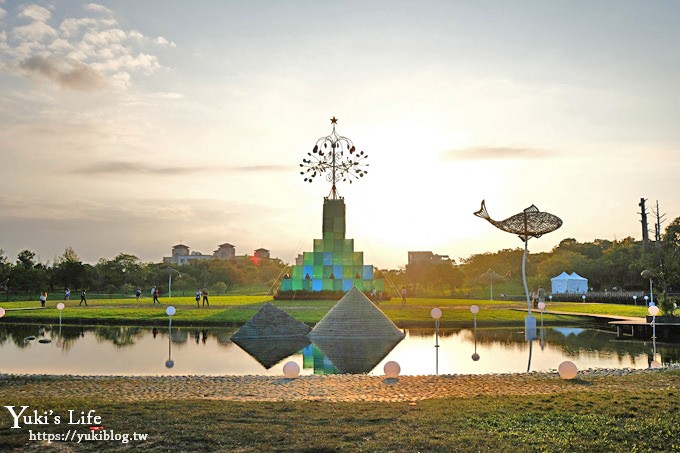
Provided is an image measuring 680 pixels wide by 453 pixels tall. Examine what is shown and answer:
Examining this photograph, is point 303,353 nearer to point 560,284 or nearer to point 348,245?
point 348,245

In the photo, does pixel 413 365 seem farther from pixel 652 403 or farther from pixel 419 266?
pixel 419 266

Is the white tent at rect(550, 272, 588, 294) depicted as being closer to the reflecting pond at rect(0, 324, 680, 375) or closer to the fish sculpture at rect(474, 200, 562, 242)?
the fish sculpture at rect(474, 200, 562, 242)

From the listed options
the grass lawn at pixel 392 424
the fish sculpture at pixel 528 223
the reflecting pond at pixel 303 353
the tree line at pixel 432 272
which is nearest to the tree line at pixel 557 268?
the tree line at pixel 432 272

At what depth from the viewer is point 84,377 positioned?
15547mm

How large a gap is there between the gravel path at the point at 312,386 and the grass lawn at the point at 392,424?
3.97ft

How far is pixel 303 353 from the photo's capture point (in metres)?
21.3

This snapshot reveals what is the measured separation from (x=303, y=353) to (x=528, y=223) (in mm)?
15852

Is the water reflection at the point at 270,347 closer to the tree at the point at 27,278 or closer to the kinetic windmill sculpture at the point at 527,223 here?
the kinetic windmill sculpture at the point at 527,223

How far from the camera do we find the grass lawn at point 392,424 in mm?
8461

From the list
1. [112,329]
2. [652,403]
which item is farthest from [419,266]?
[652,403]

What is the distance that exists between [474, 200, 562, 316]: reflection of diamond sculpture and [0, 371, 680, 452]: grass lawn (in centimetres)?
1987

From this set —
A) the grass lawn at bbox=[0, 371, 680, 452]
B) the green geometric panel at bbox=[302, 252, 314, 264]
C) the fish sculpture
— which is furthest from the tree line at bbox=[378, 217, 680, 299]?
the grass lawn at bbox=[0, 371, 680, 452]

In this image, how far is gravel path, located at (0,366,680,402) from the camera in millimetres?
12758

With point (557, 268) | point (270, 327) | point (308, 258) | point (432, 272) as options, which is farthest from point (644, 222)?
point (270, 327)
